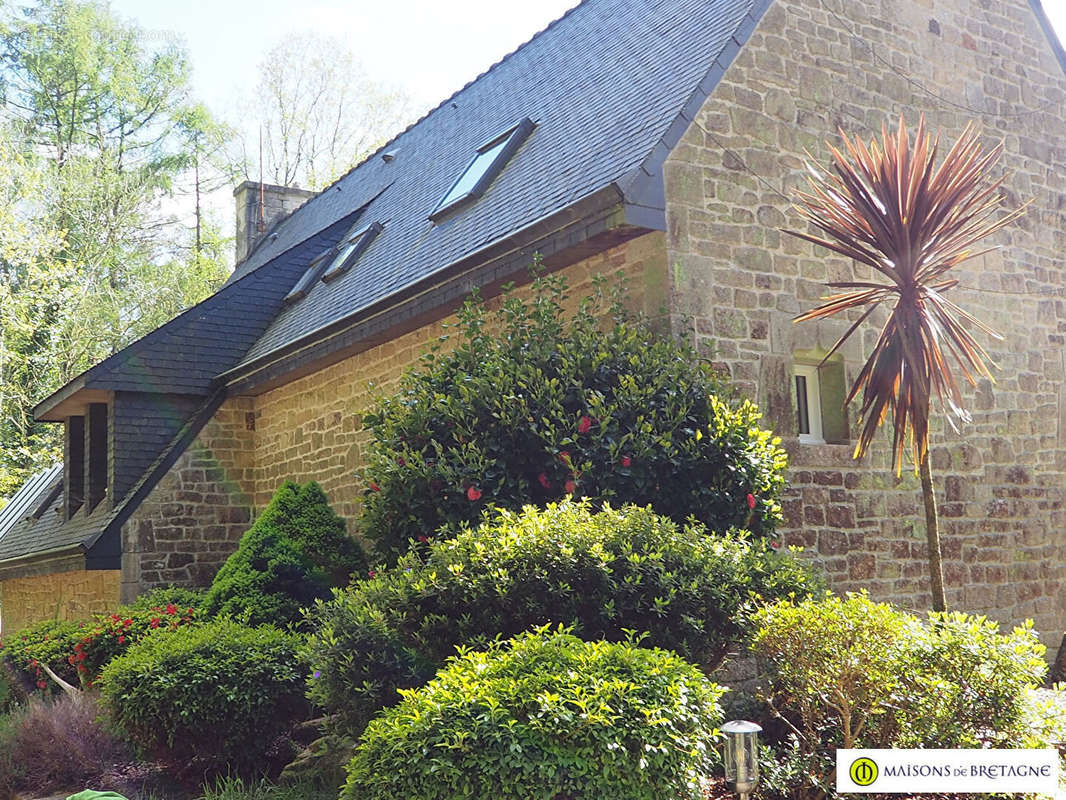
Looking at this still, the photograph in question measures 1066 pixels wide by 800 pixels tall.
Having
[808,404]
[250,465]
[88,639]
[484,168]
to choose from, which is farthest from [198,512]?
[808,404]

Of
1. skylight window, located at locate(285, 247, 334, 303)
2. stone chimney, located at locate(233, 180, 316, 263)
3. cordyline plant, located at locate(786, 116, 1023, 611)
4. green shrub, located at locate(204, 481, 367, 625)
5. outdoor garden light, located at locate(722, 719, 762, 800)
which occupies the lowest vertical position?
outdoor garden light, located at locate(722, 719, 762, 800)

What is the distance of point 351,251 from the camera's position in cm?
1358

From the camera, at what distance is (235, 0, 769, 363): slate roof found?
344 inches

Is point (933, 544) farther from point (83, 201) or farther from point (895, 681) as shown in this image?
point (83, 201)

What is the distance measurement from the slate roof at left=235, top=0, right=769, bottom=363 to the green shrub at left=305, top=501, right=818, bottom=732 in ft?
9.74

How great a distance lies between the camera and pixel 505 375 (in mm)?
7703

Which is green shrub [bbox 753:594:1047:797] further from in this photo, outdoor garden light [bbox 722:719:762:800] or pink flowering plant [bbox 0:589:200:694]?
pink flowering plant [bbox 0:589:200:694]

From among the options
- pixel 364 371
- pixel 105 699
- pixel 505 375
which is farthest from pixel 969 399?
pixel 105 699

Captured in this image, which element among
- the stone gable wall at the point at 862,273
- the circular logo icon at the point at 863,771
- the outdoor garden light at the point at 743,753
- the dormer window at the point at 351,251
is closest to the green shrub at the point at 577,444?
the stone gable wall at the point at 862,273

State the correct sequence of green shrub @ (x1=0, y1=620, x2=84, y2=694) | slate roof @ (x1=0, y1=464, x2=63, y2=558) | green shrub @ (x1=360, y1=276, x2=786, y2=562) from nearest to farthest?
green shrub @ (x1=360, y1=276, x2=786, y2=562)
green shrub @ (x1=0, y1=620, x2=84, y2=694)
slate roof @ (x1=0, y1=464, x2=63, y2=558)

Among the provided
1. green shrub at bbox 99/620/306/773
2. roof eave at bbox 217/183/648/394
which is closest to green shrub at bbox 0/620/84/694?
green shrub at bbox 99/620/306/773

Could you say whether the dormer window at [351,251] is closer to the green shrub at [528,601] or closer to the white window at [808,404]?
the white window at [808,404]

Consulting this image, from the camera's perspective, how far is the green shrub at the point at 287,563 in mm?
9719

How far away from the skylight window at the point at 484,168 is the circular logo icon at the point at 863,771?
7.11 meters
